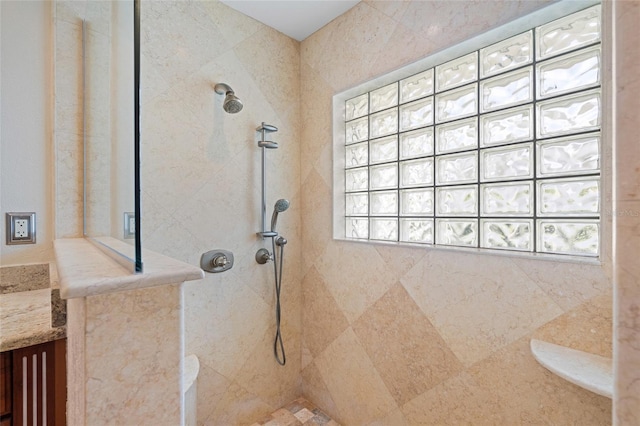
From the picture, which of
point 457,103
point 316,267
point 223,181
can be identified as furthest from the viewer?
Result: point 316,267

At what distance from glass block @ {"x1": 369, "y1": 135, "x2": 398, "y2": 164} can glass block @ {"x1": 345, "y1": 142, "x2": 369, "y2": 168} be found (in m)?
0.05

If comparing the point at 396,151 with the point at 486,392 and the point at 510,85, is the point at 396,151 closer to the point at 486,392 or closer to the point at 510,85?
the point at 510,85

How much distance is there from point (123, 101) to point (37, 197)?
97 cm

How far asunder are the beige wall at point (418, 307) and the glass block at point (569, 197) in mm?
195

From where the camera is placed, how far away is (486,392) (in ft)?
3.97

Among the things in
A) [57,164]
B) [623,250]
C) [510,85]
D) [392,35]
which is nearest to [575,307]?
[510,85]

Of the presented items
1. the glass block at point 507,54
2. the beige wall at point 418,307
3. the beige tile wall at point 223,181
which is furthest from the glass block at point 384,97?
the beige tile wall at point 223,181

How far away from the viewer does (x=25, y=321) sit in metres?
0.97

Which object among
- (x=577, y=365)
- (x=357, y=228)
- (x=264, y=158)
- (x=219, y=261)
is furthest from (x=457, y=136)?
(x=219, y=261)

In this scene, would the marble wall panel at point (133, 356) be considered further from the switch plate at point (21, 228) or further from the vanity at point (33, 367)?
the switch plate at point (21, 228)

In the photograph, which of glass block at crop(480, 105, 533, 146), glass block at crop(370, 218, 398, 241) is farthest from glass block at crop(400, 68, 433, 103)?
Answer: glass block at crop(370, 218, 398, 241)

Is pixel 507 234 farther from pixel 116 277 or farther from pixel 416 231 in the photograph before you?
pixel 116 277

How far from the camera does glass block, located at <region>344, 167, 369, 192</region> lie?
1844mm

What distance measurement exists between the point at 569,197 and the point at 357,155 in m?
1.11
